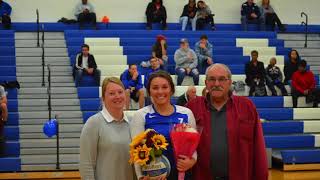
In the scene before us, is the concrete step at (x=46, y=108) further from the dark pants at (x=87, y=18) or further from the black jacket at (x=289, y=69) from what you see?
the black jacket at (x=289, y=69)

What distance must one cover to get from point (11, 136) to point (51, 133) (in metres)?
1.15

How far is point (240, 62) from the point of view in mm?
12742

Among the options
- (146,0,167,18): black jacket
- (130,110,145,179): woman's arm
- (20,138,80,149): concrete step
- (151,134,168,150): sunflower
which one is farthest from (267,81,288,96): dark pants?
(151,134,168,150): sunflower

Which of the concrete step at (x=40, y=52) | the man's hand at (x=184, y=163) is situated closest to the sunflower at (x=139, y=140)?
the man's hand at (x=184, y=163)

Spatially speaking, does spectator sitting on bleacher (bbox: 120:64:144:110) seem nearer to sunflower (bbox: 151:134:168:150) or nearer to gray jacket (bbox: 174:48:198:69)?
gray jacket (bbox: 174:48:198:69)

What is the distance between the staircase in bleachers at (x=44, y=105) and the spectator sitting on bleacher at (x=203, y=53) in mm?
2792

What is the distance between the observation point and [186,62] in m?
11.4

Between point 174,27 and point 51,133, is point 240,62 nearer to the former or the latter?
point 174,27

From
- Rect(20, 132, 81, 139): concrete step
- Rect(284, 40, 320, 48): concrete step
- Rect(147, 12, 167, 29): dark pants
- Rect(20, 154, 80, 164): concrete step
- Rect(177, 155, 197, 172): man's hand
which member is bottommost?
Rect(20, 154, 80, 164): concrete step

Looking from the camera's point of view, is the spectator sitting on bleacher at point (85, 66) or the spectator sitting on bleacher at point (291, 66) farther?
the spectator sitting on bleacher at point (291, 66)

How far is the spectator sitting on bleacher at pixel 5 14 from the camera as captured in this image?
13.1 meters

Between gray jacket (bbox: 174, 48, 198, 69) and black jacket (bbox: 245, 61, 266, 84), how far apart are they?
1.11m

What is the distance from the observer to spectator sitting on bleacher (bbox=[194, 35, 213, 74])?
11.8 metres

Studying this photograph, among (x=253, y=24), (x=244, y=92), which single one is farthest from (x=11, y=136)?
(x=253, y=24)
